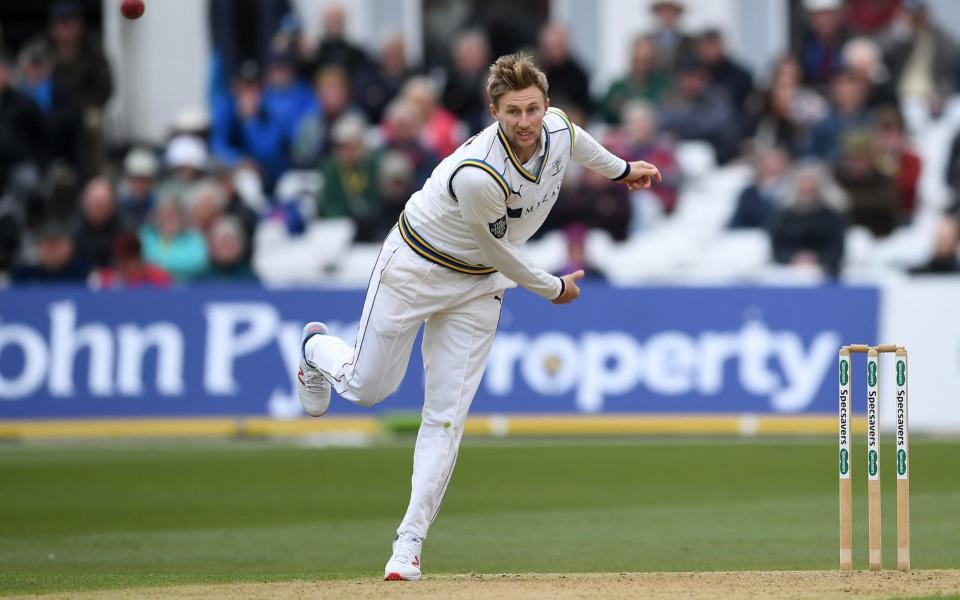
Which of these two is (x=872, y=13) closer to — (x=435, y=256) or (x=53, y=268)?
(x=53, y=268)

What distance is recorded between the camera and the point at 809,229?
54.9 feet

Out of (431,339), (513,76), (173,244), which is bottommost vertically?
(173,244)

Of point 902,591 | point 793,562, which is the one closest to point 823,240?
point 793,562

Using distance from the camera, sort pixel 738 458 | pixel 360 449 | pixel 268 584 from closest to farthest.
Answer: pixel 268 584
pixel 738 458
pixel 360 449

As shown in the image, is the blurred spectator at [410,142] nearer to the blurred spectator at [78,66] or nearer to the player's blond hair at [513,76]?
the blurred spectator at [78,66]

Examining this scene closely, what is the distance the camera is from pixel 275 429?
50.8ft

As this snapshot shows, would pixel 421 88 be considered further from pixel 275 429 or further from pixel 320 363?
pixel 320 363

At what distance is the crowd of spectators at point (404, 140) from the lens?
17.0 metres

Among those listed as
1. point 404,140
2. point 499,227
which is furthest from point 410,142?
point 499,227

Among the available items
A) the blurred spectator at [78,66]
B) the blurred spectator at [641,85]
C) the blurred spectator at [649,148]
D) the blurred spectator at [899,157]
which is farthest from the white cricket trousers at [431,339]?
the blurred spectator at [78,66]

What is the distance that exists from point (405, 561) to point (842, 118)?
1141 centimetres

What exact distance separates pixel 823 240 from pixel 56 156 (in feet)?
28.1

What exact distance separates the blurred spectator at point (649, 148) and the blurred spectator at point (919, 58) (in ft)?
10.7

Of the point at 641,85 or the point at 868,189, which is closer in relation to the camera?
the point at 868,189
